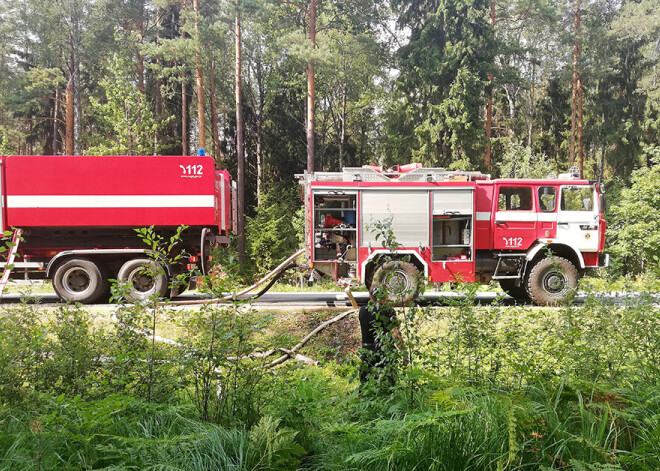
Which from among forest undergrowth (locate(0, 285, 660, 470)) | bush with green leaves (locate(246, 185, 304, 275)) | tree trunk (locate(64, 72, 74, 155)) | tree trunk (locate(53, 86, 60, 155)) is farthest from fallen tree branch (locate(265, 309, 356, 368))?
tree trunk (locate(53, 86, 60, 155))

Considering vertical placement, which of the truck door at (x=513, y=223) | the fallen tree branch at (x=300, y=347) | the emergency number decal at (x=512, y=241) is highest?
the truck door at (x=513, y=223)

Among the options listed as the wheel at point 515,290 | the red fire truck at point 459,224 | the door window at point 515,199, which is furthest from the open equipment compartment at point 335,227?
the wheel at point 515,290

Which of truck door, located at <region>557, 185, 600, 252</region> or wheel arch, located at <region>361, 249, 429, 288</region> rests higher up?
truck door, located at <region>557, 185, 600, 252</region>

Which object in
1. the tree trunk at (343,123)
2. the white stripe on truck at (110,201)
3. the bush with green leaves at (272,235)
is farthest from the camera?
the tree trunk at (343,123)

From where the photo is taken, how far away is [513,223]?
31.8 feet

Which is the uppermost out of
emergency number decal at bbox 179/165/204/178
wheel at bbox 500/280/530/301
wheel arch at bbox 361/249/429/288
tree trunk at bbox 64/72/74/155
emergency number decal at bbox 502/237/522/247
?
tree trunk at bbox 64/72/74/155

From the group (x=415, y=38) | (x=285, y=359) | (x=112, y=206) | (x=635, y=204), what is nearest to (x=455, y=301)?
(x=285, y=359)

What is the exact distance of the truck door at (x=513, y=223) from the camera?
967 cm

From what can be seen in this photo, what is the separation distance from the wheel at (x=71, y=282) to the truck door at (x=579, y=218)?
31.9 feet

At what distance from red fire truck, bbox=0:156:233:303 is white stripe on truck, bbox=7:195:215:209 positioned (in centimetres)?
2

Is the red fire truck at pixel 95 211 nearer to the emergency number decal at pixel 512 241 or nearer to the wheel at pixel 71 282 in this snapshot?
the wheel at pixel 71 282

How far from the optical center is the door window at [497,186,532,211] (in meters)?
9.73

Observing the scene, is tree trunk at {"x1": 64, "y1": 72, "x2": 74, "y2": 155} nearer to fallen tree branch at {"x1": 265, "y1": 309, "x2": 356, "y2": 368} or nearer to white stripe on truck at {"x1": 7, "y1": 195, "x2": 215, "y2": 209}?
white stripe on truck at {"x1": 7, "y1": 195, "x2": 215, "y2": 209}

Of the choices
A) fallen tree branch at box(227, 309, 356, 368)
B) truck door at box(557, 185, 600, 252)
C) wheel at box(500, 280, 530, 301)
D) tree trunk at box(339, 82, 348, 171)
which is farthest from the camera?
tree trunk at box(339, 82, 348, 171)
